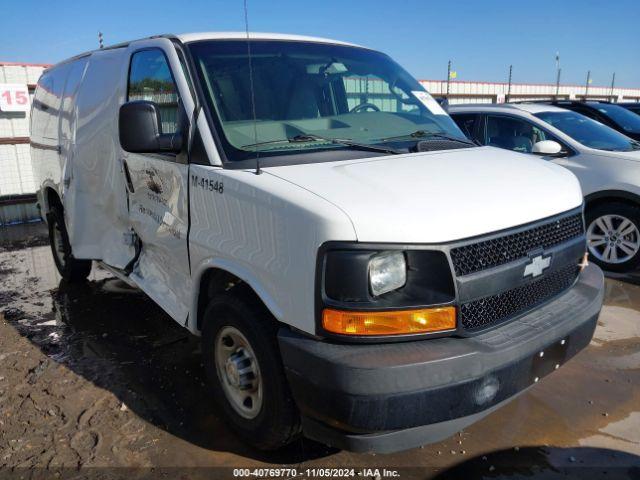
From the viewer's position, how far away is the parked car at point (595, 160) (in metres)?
5.64

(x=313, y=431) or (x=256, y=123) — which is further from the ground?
(x=256, y=123)

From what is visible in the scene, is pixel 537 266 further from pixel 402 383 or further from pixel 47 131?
pixel 47 131

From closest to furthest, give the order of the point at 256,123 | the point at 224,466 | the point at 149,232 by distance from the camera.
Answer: the point at 224,466 → the point at 256,123 → the point at 149,232

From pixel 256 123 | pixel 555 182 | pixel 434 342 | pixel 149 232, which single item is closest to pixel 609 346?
pixel 555 182

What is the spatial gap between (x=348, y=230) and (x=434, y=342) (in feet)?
1.97

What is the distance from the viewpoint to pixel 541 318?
2.53 m

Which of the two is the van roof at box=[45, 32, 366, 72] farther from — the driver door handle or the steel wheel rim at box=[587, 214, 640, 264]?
the steel wheel rim at box=[587, 214, 640, 264]

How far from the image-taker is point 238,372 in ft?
8.76

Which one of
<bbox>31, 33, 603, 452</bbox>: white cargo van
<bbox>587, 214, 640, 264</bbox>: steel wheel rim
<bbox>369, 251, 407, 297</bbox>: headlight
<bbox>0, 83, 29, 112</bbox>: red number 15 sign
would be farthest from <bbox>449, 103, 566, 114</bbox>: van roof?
<bbox>0, 83, 29, 112</bbox>: red number 15 sign

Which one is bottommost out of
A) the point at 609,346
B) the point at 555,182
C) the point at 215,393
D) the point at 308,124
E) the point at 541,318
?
the point at 609,346

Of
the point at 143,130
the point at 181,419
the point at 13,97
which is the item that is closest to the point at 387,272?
the point at 143,130

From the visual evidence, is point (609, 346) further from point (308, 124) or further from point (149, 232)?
point (149, 232)

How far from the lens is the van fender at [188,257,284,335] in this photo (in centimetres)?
234

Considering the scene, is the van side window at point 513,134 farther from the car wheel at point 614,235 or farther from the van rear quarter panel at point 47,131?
the van rear quarter panel at point 47,131
